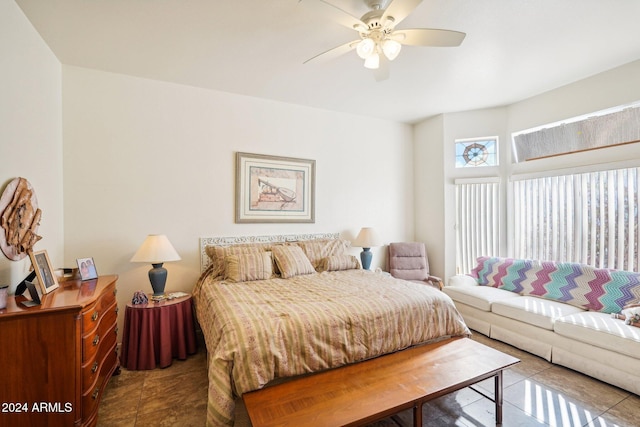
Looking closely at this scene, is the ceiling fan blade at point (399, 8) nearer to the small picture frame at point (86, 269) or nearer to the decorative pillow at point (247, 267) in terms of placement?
the decorative pillow at point (247, 267)

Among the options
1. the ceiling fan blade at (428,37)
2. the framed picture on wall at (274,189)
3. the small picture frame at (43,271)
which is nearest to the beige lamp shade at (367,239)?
the framed picture on wall at (274,189)

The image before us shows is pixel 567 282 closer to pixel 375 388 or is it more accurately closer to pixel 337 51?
pixel 375 388

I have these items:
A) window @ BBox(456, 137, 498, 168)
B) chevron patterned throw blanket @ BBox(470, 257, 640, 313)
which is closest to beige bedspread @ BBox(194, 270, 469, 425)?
chevron patterned throw blanket @ BBox(470, 257, 640, 313)

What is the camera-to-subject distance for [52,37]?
93.4 inches

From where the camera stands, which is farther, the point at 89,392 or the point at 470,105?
the point at 470,105

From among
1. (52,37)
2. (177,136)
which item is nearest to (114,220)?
(177,136)

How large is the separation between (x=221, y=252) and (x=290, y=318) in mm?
1570

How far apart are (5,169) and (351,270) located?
3090mm

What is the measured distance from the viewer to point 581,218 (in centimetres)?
330

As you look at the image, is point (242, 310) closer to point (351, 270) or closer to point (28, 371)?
point (28, 371)

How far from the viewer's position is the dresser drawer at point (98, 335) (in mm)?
1717

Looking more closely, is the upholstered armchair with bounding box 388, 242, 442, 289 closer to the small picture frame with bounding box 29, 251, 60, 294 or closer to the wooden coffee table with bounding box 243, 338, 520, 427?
the wooden coffee table with bounding box 243, 338, 520, 427

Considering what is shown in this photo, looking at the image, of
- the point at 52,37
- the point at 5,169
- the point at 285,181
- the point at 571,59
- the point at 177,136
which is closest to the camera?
the point at 5,169

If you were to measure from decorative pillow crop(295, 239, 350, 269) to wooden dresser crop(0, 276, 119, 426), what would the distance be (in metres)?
2.20
